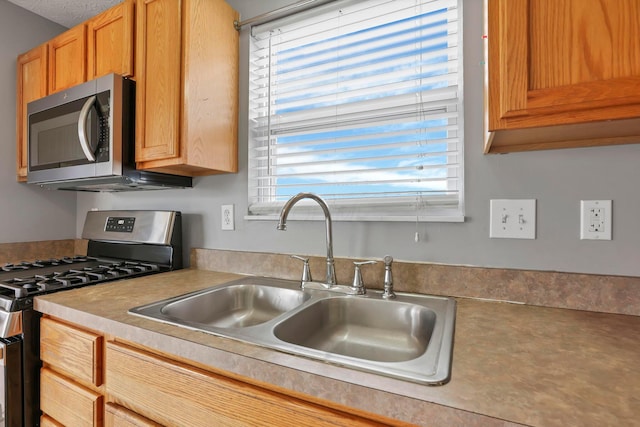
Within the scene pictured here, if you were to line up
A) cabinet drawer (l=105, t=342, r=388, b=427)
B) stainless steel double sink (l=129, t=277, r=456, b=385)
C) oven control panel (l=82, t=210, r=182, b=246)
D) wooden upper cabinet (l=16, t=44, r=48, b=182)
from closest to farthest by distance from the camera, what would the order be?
cabinet drawer (l=105, t=342, r=388, b=427) → stainless steel double sink (l=129, t=277, r=456, b=385) → oven control panel (l=82, t=210, r=182, b=246) → wooden upper cabinet (l=16, t=44, r=48, b=182)

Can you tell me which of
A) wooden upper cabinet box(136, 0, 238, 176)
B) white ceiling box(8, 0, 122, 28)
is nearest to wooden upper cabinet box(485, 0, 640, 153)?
wooden upper cabinet box(136, 0, 238, 176)

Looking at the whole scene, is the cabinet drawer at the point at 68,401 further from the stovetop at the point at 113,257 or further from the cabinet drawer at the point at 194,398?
the stovetop at the point at 113,257

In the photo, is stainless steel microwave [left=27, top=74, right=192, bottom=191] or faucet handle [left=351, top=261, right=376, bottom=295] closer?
faucet handle [left=351, top=261, right=376, bottom=295]

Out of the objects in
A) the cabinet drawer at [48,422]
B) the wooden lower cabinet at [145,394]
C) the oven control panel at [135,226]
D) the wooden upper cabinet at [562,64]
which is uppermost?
the wooden upper cabinet at [562,64]

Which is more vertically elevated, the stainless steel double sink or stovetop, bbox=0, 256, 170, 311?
stovetop, bbox=0, 256, 170, 311

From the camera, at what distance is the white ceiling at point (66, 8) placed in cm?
189

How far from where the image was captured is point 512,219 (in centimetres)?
103

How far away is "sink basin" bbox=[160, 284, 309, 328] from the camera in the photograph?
1.17m

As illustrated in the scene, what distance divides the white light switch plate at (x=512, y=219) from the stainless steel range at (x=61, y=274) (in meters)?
1.41

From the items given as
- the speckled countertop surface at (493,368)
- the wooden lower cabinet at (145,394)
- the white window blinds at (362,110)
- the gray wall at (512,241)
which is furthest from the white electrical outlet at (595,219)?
the wooden lower cabinet at (145,394)

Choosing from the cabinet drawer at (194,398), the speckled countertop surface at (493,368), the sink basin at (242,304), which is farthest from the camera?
the sink basin at (242,304)

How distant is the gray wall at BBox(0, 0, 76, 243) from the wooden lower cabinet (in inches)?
54.5

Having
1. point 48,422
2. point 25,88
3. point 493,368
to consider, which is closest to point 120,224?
point 48,422

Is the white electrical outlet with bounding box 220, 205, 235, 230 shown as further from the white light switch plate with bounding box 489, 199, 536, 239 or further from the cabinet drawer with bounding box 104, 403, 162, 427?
the white light switch plate with bounding box 489, 199, 536, 239
